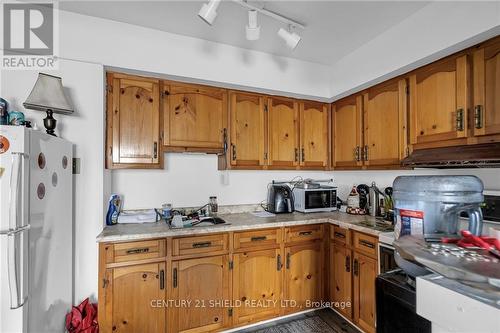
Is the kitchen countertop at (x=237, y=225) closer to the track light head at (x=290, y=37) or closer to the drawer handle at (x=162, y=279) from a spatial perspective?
the drawer handle at (x=162, y=279)

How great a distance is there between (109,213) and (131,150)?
55cm

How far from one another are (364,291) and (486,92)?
1.65 meters

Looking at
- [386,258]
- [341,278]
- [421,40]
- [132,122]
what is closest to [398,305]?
[386,258]

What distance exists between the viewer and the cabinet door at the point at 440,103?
163 cm

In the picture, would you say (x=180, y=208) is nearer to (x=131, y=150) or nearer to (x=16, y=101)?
(x=131, y=150)

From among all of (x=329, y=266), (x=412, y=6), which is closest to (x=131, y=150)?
(x=329, y=266)

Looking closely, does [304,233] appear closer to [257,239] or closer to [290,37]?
[257,239]

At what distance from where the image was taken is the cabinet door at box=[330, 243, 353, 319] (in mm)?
2135

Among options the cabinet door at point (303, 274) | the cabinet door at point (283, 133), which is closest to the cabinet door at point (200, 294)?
the cabinet door at point (303, 274)

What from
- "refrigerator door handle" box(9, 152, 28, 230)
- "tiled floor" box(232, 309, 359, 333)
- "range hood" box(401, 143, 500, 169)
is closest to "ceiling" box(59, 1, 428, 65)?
"range hood" box(401, 143, 500, 169)

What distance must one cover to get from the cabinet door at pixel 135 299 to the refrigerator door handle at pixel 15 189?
2.40 feet

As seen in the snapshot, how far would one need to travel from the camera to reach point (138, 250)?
1763mm

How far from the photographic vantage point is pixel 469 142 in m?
1.60

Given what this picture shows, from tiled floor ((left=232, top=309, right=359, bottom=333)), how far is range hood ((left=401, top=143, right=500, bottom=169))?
1.51 metres
